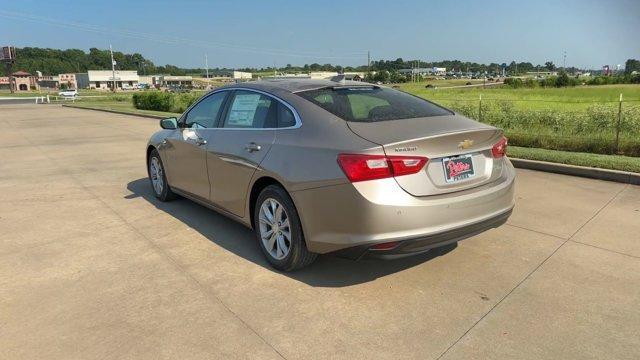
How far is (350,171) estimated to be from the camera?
3.33 meters

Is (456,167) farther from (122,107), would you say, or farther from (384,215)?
(122,107)

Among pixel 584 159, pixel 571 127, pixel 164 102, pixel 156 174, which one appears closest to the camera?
pixel 156 174

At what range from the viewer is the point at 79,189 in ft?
24.0

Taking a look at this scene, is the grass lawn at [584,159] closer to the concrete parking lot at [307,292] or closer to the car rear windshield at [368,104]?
the concrete parking lot at [307,292]

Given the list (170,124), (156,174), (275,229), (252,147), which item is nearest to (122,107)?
(156,174)

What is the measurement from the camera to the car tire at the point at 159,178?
6.23m

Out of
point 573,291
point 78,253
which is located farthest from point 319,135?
point 78,253

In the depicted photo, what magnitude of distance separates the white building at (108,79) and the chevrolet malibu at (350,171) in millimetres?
136996

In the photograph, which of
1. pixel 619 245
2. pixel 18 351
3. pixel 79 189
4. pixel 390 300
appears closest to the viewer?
pixel 18 351

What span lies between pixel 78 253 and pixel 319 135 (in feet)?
8.81

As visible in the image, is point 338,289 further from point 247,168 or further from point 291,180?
point 247,168

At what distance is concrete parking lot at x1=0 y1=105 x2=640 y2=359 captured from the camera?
3.00 metres

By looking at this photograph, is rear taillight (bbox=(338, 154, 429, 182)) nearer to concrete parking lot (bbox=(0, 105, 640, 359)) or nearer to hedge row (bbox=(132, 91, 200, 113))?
concrete parking lot (bbox=(0, 105, 640, 359))

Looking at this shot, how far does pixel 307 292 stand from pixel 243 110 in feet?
6.30
